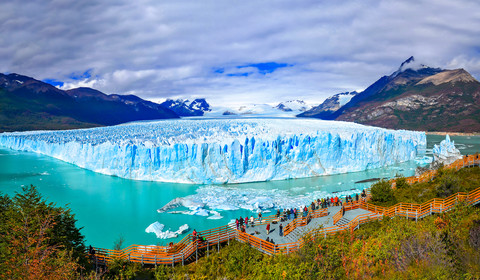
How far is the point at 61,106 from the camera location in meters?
101

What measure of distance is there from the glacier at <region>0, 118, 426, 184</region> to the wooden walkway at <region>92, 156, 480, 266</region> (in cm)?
1327

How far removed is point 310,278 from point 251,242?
4.32 m

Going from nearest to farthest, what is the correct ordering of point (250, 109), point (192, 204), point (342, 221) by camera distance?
point (342, 221) < point (192, 204) < point (250, 109)

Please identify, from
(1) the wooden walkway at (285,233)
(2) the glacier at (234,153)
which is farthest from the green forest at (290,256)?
(2) the glacier at (234,153)

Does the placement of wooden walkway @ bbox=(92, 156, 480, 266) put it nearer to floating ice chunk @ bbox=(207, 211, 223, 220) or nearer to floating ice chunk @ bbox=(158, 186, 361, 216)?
floating ice chunk @ bbox=(207, 211, 223, 220)

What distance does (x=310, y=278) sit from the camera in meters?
6.63

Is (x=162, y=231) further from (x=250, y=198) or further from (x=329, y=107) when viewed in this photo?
(x=329, y=107)

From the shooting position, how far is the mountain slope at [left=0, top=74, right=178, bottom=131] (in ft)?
276

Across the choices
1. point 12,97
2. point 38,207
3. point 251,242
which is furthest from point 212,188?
point 12,97

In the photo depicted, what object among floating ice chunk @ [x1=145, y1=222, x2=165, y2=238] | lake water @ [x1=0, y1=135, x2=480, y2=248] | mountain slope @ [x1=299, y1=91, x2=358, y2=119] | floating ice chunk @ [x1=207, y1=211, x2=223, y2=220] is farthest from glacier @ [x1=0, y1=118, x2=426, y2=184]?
mountain slope @ [x1=299, y1=91, x2=358, y2=119]

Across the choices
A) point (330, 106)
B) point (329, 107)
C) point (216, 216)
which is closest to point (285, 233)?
point (216, 216)

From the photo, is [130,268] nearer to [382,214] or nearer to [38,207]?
[38,207]

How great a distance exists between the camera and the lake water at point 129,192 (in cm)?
1662

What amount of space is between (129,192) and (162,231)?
938cm
